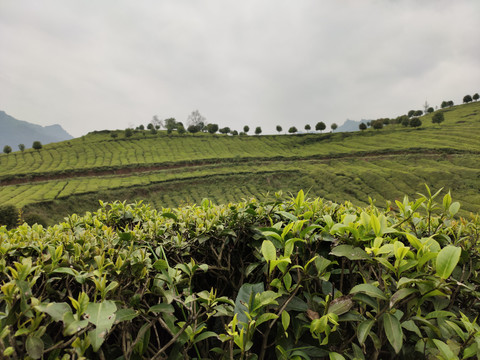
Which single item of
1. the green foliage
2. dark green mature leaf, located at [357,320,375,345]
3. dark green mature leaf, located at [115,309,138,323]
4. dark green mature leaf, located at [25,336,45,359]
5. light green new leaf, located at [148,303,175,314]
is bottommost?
the green foliage

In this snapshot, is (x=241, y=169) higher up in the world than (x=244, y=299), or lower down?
lower down

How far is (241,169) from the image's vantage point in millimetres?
43719

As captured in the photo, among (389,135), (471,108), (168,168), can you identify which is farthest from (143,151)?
(471,108)

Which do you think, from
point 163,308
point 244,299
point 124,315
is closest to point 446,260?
point 244,299

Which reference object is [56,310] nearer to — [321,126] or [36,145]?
[36,145]

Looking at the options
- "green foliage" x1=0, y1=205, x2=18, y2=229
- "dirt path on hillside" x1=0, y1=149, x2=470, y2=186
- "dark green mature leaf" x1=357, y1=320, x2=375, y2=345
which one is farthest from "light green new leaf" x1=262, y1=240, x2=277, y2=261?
"dirt path on hillside" x1=0, y1=149, x2=470, y2=186

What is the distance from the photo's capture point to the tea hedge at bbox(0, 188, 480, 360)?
38.0 inches

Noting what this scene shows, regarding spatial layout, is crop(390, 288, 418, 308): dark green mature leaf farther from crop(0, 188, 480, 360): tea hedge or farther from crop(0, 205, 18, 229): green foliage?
crop(0, 205, 18, 229): green foliage

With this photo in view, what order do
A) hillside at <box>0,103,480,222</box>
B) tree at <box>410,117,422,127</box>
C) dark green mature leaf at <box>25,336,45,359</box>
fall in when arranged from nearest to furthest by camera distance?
dark green mature leaf at <box>25,336,45,359</box>
hillside at <box>0,103,480,222</box>
tree at <box>410,117,422,127</box>

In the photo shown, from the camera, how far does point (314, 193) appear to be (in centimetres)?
3325

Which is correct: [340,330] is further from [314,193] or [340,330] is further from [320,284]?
[314,193]

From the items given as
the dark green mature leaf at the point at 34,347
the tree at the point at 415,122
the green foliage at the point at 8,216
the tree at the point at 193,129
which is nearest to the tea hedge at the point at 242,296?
the dark green mature leaf at the point at 34,347

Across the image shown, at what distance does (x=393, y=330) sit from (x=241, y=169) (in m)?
42.8

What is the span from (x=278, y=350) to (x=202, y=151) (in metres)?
55.9
